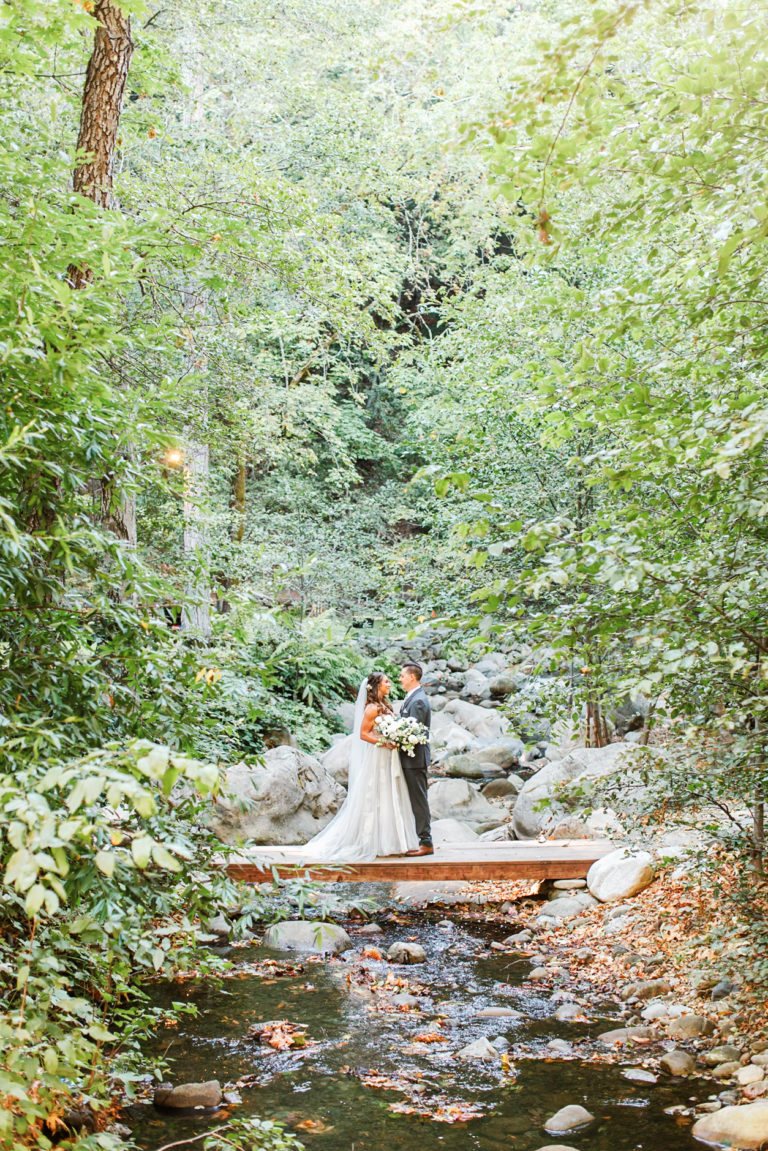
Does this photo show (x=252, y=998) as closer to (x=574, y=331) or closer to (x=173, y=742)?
(x=173, y=742)

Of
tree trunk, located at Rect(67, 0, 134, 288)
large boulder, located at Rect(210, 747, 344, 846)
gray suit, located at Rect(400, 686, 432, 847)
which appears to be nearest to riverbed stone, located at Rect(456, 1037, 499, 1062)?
gray suit, located at Rect(400, 686, 432, 847)

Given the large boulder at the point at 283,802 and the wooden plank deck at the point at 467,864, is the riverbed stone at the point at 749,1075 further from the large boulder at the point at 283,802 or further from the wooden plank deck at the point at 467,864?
the large boulder at the point at 283,802

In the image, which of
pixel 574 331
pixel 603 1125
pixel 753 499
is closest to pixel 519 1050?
pixel 603 1125

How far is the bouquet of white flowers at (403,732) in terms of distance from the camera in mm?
8938

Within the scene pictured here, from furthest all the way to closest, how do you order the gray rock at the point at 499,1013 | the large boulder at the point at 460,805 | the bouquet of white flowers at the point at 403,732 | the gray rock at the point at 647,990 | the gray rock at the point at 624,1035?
1. the large boulder at the point at 460,805
2. the bouquet of white flowers at the point at 403,732
3. the gray rock at the point at 647,990
4. the gray rock at the point at 499,1013
5. the gray rock at the point at 624,1035

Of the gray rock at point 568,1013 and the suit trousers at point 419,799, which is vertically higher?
the suit trousers at point 419,799

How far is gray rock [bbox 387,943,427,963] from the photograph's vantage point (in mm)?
7547

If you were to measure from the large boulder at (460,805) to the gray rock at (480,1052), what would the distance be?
657cm

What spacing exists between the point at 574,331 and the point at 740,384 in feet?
21.2

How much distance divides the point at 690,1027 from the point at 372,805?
423 centimetres

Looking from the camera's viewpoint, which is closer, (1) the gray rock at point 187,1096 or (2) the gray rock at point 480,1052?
(1) the gray rock at point 187,1096

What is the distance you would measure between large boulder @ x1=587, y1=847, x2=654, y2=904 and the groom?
1718mm

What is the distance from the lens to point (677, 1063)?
518cm

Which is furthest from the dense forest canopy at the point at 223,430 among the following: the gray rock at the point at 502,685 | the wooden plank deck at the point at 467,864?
the gray rock at the point at 502,685
